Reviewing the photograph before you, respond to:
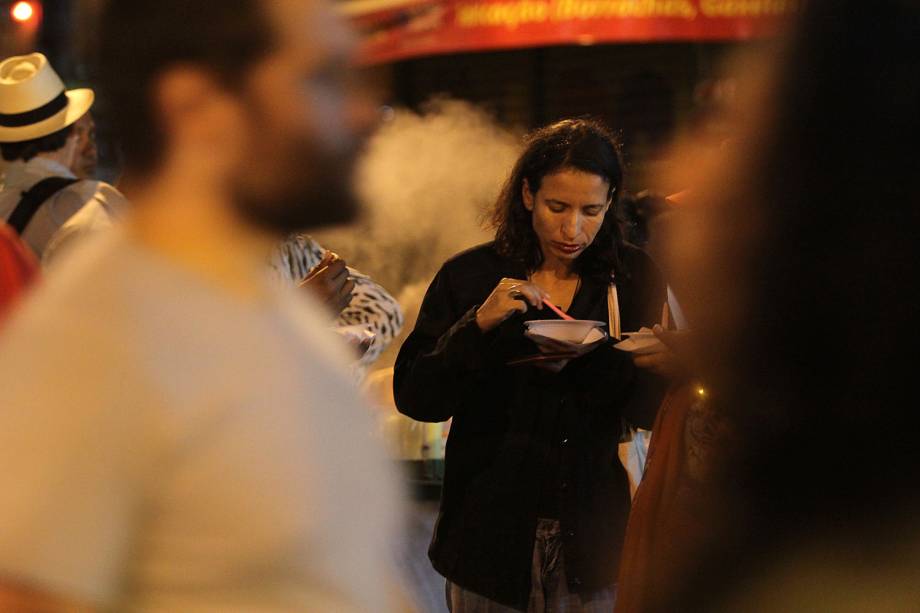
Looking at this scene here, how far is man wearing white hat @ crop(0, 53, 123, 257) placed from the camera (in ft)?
13.4

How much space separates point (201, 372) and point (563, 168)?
2546mm

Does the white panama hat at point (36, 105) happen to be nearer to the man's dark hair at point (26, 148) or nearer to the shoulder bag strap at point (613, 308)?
the man's dark hair at point (26, 148)

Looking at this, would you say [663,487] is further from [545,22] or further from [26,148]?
[545,22]

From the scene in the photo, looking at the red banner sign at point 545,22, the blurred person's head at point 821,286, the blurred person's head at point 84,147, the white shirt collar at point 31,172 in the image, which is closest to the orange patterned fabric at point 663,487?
the blurred person's head at point 821,286

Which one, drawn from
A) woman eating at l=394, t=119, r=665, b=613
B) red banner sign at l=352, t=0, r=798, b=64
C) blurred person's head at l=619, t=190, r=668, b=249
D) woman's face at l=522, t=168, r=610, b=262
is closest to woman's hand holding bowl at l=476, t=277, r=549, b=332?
woman eating at l=394, t=119, r=665, b=613

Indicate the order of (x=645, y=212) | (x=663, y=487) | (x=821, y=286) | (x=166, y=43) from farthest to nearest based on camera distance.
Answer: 1. (x=645, y=212)
2. (x=663, y=487)
3. (x=821, y=286)
4. (x=166, y=43)

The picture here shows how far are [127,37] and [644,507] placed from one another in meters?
1.80

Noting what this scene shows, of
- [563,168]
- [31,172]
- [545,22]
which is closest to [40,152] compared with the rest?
[31,172]

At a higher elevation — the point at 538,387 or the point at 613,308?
the point at 613,308

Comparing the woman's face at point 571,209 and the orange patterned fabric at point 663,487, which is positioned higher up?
the woman's face at point 571,209

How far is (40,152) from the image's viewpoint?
466cm

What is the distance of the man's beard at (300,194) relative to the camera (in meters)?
1.18

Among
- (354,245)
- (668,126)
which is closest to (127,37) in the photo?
(354,245)

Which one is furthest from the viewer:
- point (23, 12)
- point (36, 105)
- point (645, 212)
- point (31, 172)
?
point (23, 12)
